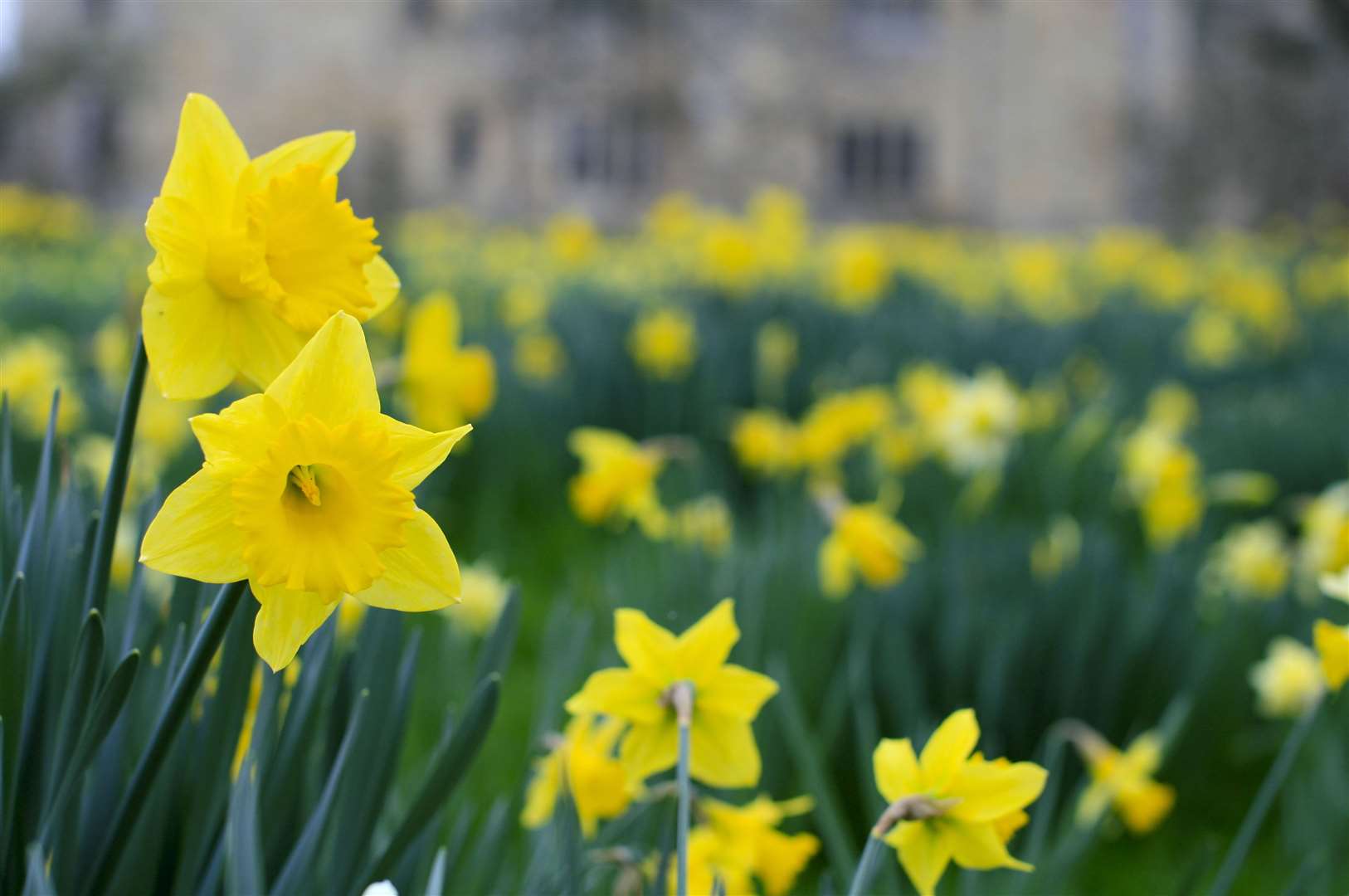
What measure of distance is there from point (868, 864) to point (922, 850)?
3.0 inches

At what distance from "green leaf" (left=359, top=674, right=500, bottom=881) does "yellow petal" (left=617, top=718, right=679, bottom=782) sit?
0.11 metres

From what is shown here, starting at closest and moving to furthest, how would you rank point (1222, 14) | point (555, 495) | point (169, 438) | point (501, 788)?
point (501, 788) < point (169, 438) < point (555, 495) < point (1222, 14)

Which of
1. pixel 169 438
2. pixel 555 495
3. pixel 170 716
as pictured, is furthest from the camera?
pixel 555 495

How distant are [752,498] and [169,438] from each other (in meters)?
1.55

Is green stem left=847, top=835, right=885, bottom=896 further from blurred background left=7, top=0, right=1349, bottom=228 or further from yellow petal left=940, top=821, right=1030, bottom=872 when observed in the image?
blurred background left=7, top=0, right=1349, bottom=228

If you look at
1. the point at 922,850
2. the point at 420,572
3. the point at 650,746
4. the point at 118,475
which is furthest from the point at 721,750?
the point at 118,475

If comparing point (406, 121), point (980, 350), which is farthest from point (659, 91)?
point (980, 350)

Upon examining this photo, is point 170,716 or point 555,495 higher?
point 170,716

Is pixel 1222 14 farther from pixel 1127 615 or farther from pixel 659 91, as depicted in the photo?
pixel 1127 615

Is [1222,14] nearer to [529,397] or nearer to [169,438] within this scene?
[529,397]

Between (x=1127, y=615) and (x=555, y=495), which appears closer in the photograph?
(x=1127, y=615)

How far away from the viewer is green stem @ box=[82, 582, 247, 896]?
553 mm

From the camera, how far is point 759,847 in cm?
79

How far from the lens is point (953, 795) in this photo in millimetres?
633
